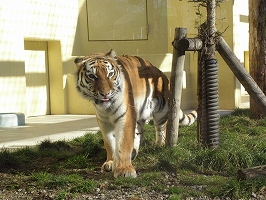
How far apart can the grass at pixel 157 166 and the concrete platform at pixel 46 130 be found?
0.57 m

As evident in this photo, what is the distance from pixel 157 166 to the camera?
15.5ft

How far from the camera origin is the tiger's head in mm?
4422

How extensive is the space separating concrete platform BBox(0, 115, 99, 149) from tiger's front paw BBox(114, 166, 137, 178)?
2011mm

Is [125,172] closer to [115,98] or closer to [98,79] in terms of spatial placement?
[115,98]

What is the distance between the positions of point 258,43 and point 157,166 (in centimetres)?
360

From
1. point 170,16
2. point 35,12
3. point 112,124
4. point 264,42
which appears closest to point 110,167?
point 112,124

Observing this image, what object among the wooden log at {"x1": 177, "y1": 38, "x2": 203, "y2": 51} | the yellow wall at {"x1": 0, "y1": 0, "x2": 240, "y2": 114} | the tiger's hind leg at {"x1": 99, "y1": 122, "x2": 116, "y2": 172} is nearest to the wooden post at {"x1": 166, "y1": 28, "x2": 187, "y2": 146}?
the wooden log at {"x1": 177, "y1": 38, "x2": 203, "y2": 51}

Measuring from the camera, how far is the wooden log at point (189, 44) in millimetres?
5133

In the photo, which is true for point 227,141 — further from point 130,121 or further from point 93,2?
point 93,2

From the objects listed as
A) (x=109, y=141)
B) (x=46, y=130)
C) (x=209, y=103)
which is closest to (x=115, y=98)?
(x=109, y=141)

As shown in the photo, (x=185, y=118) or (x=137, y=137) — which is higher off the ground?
(x=185, y=118)

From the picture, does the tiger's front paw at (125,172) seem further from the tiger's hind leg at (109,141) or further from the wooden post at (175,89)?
the wooden post at (175,89)

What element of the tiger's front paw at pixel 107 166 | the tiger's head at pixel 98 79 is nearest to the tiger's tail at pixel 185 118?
the tiger's front paw at pixel 107 166

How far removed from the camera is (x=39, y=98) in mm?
9734
